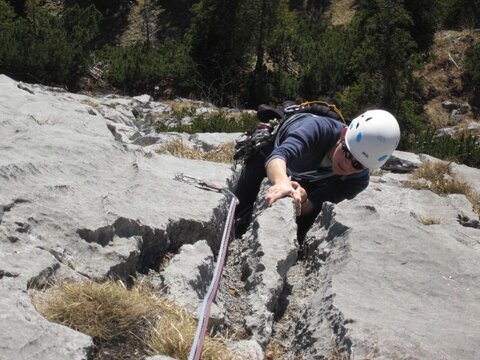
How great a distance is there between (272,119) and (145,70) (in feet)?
65.9

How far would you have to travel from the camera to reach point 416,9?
25156mm

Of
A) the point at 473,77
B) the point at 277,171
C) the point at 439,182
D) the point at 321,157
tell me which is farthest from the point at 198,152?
the point at 473,77

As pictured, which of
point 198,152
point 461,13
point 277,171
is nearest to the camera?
point 277,171

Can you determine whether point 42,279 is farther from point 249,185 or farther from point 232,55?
point 232,55

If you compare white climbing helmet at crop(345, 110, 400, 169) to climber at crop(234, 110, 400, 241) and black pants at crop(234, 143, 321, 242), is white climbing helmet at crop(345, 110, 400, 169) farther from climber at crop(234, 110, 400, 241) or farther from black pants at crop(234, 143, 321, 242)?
black pants at crop(234, 143, 321, 242)

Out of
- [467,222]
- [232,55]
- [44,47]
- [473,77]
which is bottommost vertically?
[44,47]

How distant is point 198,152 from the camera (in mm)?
6980

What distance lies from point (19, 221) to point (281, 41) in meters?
24.6

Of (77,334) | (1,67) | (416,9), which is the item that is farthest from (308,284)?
(416,9)

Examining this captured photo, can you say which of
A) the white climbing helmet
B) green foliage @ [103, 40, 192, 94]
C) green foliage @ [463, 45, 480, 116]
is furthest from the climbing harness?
green foliage @ [463, 45, 480, 116]

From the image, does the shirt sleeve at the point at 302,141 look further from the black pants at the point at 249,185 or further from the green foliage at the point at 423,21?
the green foliage at the point at 423,21

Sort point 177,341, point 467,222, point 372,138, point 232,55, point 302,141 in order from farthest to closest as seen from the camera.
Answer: point 232,55 → point 467,222 → point 372,138 → point 302,141 → point 177,341

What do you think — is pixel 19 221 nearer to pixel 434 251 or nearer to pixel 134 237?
pixel 134 237

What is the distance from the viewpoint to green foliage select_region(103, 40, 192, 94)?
24.1 metres
